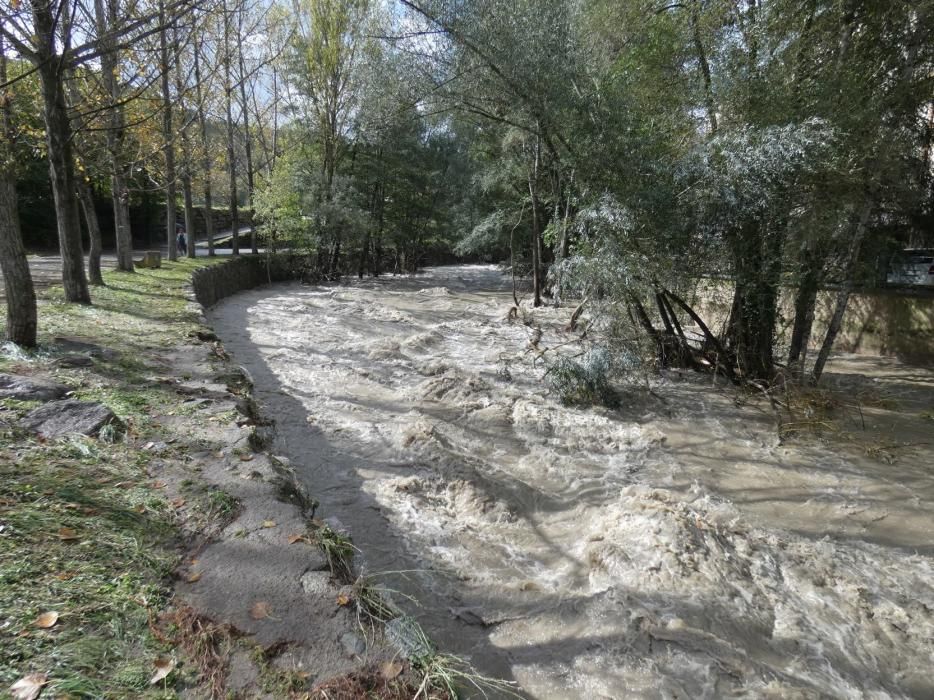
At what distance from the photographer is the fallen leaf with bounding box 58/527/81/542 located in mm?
2496

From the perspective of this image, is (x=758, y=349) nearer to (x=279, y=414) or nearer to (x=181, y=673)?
(x=279, y=414)

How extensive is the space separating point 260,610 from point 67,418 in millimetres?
2409

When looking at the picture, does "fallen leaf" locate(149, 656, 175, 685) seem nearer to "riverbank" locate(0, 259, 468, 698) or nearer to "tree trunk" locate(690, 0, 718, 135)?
"riverbank" locate(0, 259, 468, 698)

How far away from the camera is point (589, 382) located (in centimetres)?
740

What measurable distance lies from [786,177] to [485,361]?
5083 mm

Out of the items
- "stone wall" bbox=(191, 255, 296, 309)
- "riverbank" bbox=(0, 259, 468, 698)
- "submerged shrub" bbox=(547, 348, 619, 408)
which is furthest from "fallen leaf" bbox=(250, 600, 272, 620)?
"stone wall" bbox=(191, 255, 296, 309)

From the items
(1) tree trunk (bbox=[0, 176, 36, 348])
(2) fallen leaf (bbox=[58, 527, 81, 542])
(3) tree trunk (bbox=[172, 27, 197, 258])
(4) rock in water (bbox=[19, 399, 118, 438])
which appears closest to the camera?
(2) fallen leaf (bbox=[58, 527, 81, 542])

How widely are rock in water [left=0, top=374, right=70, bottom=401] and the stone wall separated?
25.5 ft

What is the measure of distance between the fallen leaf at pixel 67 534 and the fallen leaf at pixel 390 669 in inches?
59.7

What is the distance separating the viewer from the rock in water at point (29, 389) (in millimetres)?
4008

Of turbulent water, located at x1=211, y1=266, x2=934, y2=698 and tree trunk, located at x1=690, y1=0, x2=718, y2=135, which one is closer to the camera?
turbulent water, located at x1=211, y1=266, x2=934, y2=698

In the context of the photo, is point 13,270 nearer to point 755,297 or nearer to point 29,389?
point 29,389

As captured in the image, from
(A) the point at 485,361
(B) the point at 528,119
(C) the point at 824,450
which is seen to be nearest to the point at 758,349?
(C) the point at 824,450

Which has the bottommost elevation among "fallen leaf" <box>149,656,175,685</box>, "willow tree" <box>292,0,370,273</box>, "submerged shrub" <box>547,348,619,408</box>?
"submerged shrub" <box>547,348,619,408</box>
